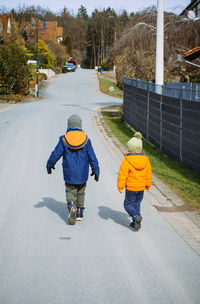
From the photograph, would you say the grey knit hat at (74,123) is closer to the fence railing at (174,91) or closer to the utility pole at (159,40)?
the fence railing at (174,91)

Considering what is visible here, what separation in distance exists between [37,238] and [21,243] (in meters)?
0.26

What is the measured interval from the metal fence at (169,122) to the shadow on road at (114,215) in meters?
3.23

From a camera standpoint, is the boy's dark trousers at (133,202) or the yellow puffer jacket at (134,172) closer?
the yellow puffer jacket at (134,172)

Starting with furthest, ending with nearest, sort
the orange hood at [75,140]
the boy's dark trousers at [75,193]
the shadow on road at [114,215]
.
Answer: the shadow on road at [114,215] → the boy's dark trousers at [75,193] → the orange hood at [75,140]

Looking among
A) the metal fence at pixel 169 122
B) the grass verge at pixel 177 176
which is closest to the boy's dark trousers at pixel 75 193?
the grass verge at pixel 177 176

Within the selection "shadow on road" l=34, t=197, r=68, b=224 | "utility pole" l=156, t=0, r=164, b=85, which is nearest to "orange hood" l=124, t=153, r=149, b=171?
"shadow on road" l=34, t=197, r=68, b=224

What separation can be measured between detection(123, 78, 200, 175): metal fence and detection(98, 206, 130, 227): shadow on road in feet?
10.6

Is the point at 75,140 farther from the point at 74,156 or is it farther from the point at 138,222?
the point at 138,222

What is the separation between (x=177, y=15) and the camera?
21672 millimetres

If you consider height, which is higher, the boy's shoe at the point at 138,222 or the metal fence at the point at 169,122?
the metal fence at the point at 169,122

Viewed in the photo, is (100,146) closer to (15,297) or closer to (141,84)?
(141,84)

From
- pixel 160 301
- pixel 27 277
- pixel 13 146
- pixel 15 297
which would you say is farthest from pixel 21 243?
pixel 13 146

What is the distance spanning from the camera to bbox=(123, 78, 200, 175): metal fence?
9939 mm

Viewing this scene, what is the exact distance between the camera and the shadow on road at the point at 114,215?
21.7 feet
